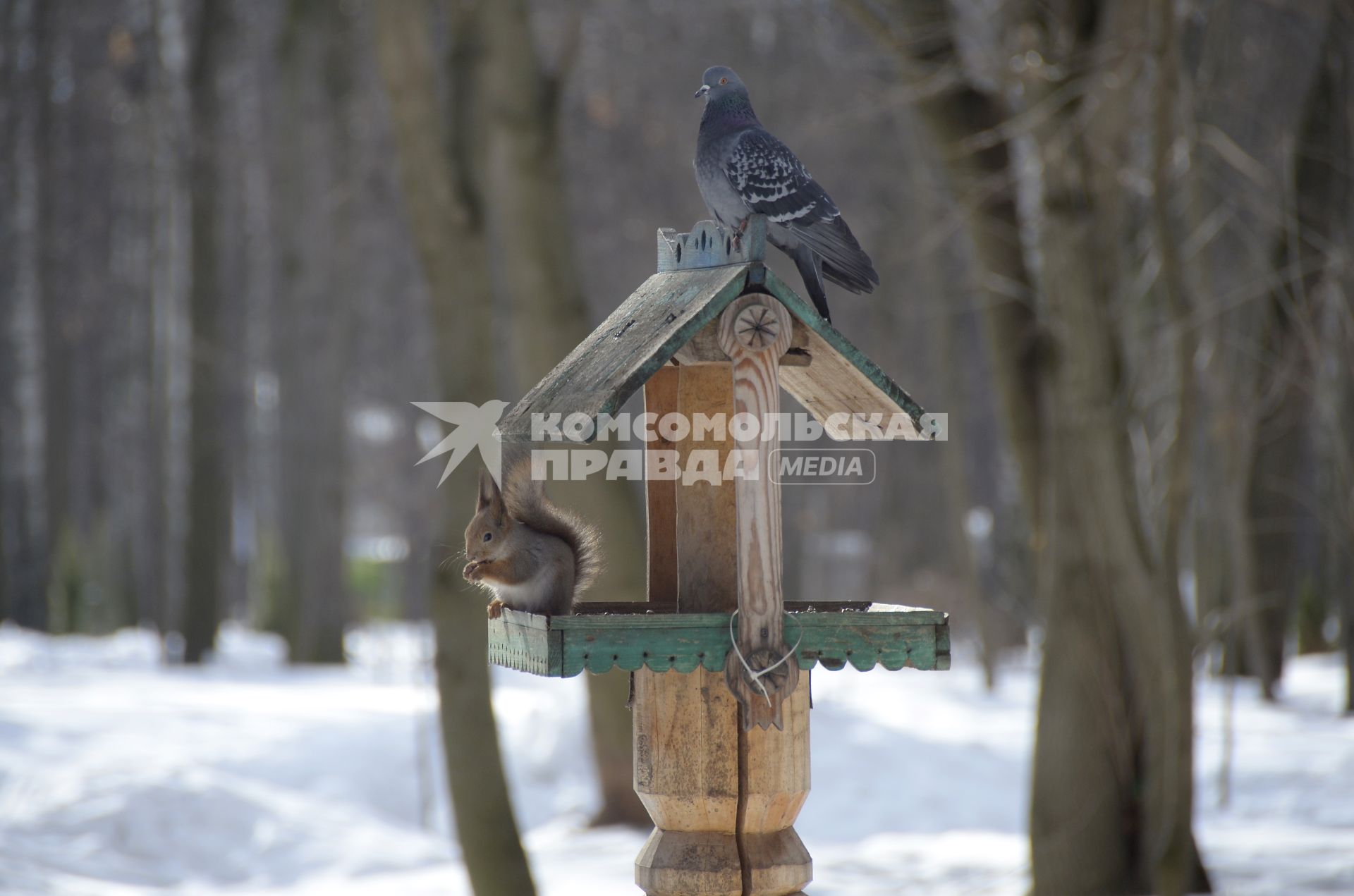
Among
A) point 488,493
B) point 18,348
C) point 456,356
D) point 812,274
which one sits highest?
point 18,348

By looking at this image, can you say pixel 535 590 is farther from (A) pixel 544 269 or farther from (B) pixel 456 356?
(A) pixel 544 269

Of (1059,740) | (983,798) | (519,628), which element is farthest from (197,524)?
(519,628)

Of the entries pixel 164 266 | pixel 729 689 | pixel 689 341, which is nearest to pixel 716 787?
pixel 729 689

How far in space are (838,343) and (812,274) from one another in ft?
0.65

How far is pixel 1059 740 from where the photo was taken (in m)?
5.89

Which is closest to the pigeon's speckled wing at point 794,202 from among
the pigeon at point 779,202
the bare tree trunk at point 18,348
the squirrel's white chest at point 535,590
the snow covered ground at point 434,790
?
the pigeon at point 779,202

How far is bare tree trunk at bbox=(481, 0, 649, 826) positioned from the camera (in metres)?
7.62

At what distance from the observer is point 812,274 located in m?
2.72

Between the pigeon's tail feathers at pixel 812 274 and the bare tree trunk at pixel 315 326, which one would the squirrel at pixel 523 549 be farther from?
the bare tree trunk at pixel 315 326

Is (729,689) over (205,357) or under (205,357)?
under

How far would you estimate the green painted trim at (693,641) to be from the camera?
2.38m

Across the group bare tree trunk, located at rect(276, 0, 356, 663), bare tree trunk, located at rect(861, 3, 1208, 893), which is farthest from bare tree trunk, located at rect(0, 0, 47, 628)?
bare tree trunk, located at rect(861, 3, 1208, 893)

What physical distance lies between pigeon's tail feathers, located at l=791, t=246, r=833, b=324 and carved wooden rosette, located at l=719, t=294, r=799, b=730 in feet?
0.72

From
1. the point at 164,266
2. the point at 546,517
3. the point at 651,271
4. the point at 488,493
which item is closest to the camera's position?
the point at 488,493
